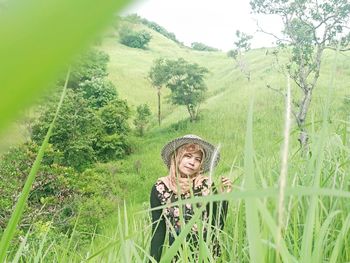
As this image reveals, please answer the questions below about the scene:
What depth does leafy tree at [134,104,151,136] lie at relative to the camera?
23.7 meters

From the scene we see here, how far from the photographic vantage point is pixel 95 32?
50 mm

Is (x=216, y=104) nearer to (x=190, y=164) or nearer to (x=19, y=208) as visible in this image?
(x=190, y=164)

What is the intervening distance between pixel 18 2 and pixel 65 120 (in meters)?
16.8

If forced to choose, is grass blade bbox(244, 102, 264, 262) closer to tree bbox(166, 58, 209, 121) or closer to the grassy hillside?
the grassy hillside

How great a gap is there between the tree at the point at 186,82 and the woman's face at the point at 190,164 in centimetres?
2118

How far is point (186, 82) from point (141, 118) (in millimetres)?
2347

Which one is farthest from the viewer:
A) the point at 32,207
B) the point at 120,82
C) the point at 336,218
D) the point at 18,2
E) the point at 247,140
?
the point at 120,82

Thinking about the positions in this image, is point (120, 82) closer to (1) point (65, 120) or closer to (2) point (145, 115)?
(2) point (145, 115)

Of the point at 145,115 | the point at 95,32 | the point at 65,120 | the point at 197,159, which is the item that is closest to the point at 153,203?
the point at 197,159

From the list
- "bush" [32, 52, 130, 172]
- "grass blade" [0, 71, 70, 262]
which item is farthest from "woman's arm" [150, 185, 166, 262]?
"bush" [32, 52, 130, 172]

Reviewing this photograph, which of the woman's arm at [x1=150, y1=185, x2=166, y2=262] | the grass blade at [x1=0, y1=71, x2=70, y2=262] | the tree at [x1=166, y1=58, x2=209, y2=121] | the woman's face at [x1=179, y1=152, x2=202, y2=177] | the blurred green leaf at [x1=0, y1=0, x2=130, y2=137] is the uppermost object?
the blurred green leaf at [x1=0, y1=0, x2=130, y2=137]

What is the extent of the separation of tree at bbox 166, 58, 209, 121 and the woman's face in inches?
834

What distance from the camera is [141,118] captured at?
78.1 ft

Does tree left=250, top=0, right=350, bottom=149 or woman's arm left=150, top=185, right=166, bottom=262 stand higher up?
tree left=250, top=0, right=350, bottom=149
